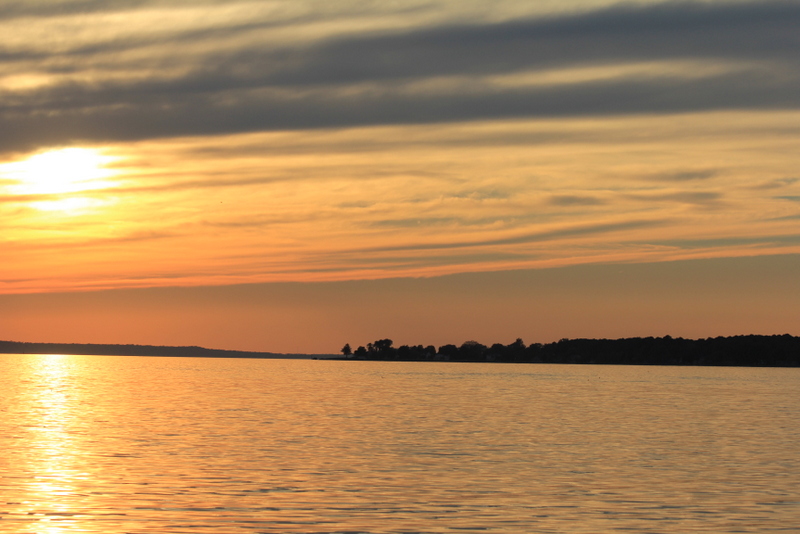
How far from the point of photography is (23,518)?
105ft

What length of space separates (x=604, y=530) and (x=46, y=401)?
289ft

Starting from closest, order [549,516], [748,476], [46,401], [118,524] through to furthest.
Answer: [118,524]
[549,516]
[748,476]
[46,401]

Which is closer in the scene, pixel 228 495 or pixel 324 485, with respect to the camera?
pixel 228 495

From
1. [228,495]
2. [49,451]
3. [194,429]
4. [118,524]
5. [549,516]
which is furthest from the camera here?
[194,429]

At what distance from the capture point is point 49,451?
5188 cm

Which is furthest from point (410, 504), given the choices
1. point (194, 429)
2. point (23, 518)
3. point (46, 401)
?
point (46, 401)

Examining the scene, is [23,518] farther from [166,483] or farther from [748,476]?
[748,476]

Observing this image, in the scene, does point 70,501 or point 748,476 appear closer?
point 70,501

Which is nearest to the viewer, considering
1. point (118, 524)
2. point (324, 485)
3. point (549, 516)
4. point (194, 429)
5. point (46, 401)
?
point (118, 524)

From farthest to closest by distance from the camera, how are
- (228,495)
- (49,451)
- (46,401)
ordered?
(46,401)
(49,451)
(228,495)

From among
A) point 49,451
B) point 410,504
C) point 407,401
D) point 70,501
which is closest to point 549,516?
point 410,504

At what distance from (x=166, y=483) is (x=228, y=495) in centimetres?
433

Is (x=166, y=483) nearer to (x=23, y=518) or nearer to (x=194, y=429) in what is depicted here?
(x=23, y=518)

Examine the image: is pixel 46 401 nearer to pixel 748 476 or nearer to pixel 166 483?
pixel 166 483
